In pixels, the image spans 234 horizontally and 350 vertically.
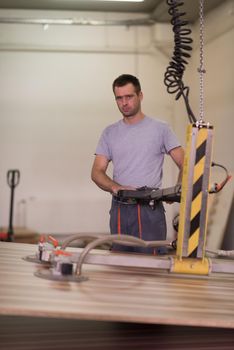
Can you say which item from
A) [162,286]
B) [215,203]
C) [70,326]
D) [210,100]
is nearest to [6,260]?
[70,326]

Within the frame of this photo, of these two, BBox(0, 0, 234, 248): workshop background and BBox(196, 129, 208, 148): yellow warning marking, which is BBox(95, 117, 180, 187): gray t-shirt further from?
BBox(0, 0, 234, 248): workshop background

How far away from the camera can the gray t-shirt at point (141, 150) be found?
366 centimetres

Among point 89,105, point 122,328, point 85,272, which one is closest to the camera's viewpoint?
point 122,328

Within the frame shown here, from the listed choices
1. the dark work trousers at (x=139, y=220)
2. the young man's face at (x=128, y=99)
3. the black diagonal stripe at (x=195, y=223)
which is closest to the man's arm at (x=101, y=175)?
the dark work trousers at (x=139, y=220)

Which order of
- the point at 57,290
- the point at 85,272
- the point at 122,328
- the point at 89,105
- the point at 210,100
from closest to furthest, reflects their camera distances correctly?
the point at 57,290 < the point at 122,328 < the point at 85,272 < the point at 210,100 < the point at 89,105

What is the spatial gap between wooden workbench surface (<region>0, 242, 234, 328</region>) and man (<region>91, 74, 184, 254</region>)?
4.11 feet

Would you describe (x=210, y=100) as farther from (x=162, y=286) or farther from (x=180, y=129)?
(x=162, y=286)

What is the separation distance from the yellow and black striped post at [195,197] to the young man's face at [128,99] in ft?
4.66

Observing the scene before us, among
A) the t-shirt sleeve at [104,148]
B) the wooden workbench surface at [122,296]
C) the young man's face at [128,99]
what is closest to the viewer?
the wooden workbench surface at [122,296]

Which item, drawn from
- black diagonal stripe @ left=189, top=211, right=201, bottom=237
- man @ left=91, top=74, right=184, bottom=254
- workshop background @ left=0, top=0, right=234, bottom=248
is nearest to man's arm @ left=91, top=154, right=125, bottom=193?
man @ left=91, top=74, right=184, bottom=254

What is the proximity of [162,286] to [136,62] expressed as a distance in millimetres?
7197

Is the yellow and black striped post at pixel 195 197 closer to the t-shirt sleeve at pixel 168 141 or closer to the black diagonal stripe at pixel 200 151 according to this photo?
the black diagonal stripe at pixel 200 151

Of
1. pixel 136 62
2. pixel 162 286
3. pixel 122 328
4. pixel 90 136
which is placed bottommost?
pixel 122 328

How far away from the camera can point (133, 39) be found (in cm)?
887
